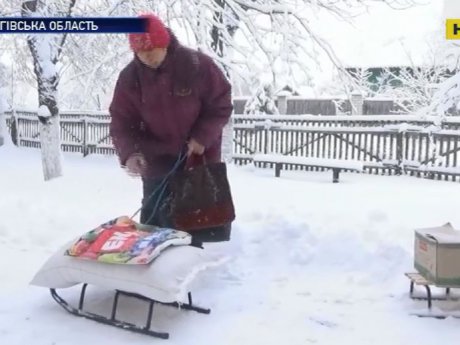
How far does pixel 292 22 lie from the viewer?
30.0 feet

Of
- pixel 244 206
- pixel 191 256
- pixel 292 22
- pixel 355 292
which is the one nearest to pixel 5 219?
pixel 244 206

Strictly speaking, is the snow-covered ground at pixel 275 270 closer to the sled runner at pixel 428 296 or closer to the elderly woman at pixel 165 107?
the sled runner at pixel 428 296

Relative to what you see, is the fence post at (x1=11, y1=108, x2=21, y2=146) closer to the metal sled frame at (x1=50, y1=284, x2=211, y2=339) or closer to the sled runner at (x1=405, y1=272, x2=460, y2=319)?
the metal sled frame at (x1=50, y1=284, x2=211, y2=339)

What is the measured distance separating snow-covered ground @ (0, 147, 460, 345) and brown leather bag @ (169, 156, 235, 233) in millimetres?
531

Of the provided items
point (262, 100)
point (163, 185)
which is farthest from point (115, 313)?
point (262, 100)

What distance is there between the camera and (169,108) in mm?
4016

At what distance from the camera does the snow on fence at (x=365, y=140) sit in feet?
38.3

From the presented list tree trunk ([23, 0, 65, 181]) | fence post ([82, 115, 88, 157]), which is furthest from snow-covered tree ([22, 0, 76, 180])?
fence post ([82, 115, 88, 157])

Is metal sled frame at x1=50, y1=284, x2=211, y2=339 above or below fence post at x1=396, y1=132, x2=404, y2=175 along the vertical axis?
below

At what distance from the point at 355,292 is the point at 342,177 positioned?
7760 mm

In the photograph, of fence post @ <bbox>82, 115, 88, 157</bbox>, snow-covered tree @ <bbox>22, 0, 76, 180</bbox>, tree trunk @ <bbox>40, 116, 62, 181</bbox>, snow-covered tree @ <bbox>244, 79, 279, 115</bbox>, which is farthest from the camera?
fence post @ <bbox>82, 115, 88, 157</bbox>

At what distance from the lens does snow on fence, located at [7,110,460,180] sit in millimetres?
11664

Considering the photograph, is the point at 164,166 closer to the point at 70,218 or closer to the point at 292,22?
the point at 70,218

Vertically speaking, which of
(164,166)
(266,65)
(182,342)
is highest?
(266,65)
